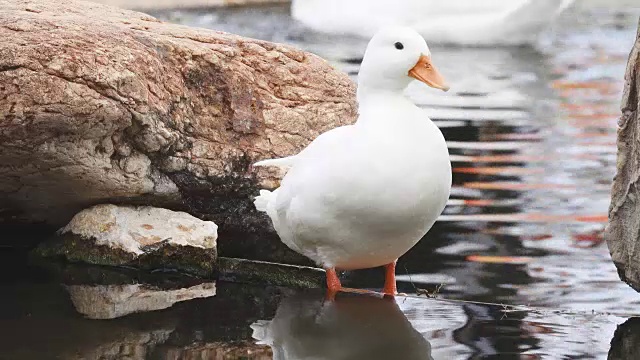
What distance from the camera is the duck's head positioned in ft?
17.4

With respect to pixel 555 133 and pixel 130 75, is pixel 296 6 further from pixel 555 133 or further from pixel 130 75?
pixel 130 75

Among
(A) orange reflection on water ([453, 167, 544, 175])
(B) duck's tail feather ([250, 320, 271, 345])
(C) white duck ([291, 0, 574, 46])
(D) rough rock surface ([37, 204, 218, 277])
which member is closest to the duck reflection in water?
(B) duck's tail feather ([250, 320, 271, 345])

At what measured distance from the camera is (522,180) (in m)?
8.30

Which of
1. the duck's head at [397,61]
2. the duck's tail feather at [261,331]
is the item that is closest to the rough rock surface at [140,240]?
the duck's tail feather at [261,331]

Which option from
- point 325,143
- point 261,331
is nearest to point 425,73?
point 325,143

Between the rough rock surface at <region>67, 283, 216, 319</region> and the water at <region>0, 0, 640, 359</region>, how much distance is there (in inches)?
0.6

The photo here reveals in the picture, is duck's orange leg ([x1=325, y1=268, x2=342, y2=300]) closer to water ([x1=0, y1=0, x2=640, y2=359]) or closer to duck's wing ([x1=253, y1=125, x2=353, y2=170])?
water ([x1=0, y1=0, x2=640, y2=359])

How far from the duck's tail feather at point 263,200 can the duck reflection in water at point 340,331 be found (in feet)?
1.61

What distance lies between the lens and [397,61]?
5.31m

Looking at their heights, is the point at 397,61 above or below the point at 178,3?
below

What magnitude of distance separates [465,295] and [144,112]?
186 centimetres

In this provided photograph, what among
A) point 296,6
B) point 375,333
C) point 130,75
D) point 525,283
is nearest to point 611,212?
point 525,283

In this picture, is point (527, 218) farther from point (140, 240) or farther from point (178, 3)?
point (178, 3)

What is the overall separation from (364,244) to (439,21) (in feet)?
30.7
